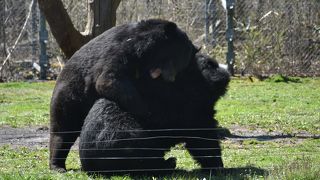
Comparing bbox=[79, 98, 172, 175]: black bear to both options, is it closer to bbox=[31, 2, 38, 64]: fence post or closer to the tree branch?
the tree branch

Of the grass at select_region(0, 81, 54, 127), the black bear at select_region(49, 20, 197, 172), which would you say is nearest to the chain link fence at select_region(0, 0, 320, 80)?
the grass at select_region(0, 81, 54, 127)

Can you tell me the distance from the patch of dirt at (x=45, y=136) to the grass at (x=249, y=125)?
0.13 metres

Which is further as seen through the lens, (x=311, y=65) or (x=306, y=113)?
(x=311, y=65)

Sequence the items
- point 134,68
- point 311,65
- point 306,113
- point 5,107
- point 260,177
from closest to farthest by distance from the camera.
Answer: point 260,177 → point 134,68 → point 306,113 → point 5,107 → point 311,65

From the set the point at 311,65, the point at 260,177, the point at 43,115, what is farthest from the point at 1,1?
the point at 260,177

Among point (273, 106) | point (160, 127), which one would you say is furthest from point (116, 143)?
point (273, 106)

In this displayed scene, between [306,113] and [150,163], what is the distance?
662cm

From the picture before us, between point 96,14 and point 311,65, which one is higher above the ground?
point 96,14

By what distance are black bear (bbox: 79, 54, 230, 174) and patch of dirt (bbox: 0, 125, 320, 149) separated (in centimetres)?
272

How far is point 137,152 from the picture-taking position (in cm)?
851

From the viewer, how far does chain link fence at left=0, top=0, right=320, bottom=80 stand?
20969mm

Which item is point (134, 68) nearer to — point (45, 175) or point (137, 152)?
point (137, 152)

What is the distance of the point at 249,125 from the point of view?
13367 millimetres

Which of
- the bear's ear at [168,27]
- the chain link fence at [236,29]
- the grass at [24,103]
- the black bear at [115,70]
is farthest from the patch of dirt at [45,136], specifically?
the chain link fence at [236,29]
